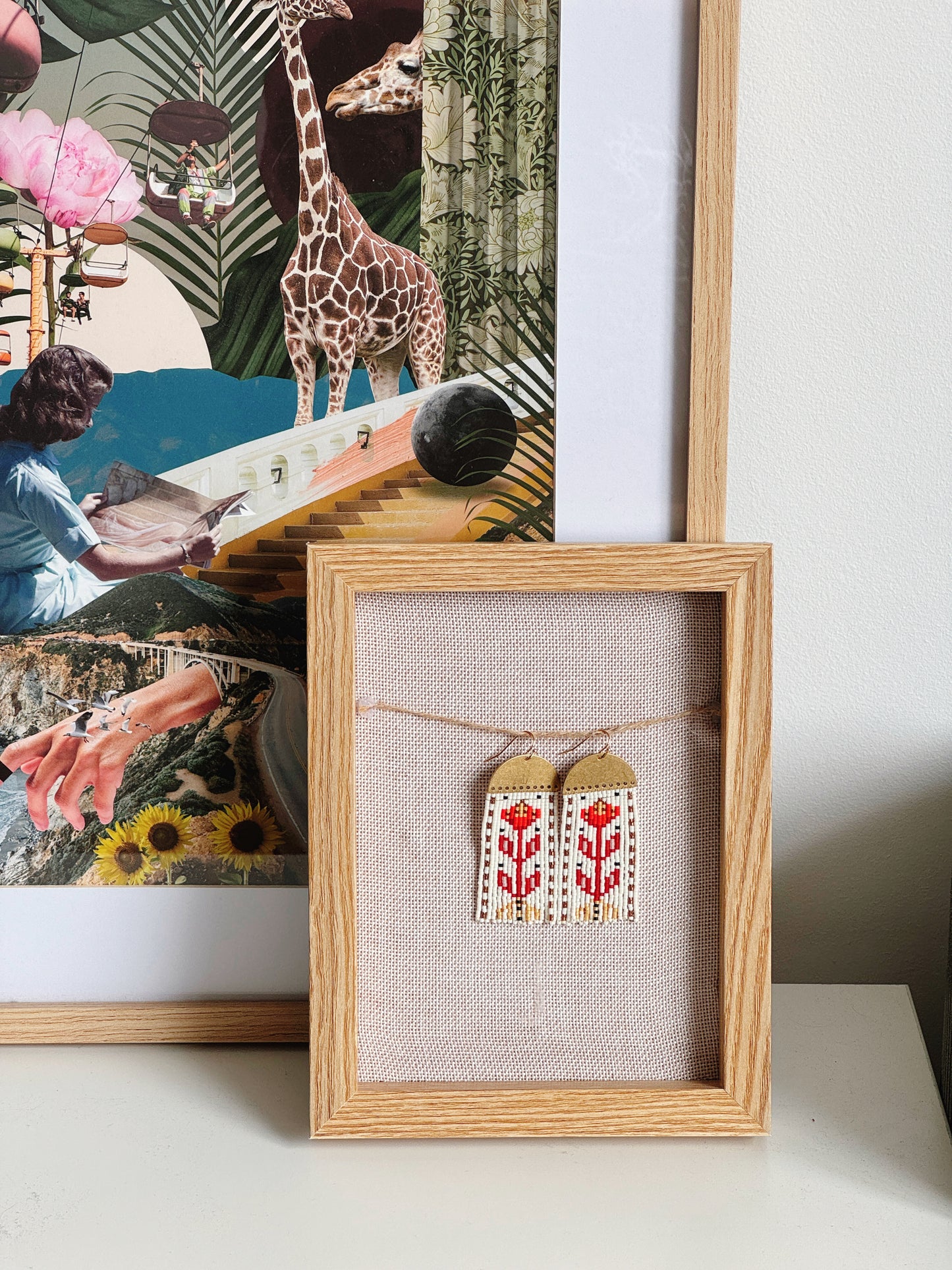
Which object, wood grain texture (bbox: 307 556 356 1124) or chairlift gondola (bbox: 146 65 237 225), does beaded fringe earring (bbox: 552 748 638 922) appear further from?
chairlift gondola (bbox: 146 65 237 225)

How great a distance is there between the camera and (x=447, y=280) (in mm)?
603

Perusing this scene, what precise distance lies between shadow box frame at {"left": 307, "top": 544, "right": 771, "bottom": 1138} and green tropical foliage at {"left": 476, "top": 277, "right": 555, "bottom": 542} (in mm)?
49

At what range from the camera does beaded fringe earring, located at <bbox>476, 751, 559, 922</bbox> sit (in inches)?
23.1

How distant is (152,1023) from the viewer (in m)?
0.65

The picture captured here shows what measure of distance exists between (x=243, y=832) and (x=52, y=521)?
22 centimetres

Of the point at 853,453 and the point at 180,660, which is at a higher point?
the point at 853,453

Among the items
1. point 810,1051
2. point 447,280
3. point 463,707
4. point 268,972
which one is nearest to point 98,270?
point 447,280

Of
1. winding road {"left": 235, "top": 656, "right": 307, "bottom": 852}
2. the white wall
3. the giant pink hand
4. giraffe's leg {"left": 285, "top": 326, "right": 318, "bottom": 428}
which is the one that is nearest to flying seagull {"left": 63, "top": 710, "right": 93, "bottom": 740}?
the giant pink hand

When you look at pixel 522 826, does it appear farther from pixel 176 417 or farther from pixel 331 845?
pixel 176 417

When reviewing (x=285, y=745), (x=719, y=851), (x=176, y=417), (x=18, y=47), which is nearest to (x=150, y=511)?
(x=176, y=417)

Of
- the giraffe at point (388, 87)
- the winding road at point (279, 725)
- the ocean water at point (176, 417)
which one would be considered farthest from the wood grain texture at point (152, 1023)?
the giraffe at point (388, 87)

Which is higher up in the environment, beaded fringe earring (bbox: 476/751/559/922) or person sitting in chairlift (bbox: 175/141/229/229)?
person sitting in chairlift (bbox: 175/141/229/229)

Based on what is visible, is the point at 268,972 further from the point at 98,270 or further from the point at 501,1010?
the point at 98,270

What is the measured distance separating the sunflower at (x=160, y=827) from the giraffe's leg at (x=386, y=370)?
0.92 ft
